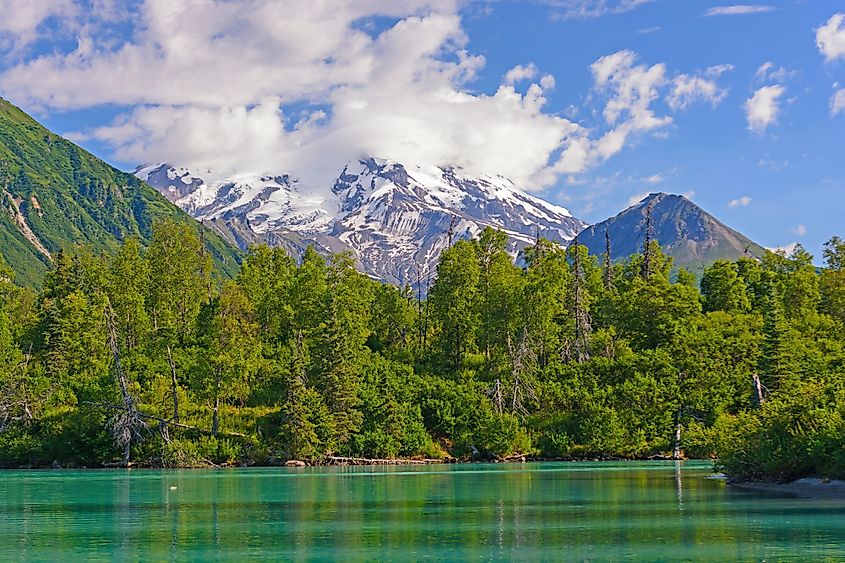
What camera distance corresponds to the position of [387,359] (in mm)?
111000

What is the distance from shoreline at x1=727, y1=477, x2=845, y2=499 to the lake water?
162cm

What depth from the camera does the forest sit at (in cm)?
9338

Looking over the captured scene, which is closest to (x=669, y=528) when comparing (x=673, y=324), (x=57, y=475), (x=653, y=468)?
(x=653, y=468)

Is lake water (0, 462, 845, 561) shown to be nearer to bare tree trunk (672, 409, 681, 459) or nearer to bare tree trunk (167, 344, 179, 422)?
bare tree trunk (167, 344, 179, 422)

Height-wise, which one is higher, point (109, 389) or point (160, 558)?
point (109, 389)

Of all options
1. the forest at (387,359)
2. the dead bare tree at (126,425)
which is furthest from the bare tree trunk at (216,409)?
the dead bare tree at (126,425)

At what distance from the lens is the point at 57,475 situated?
80312 millimetres

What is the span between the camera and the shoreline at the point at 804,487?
159 feet

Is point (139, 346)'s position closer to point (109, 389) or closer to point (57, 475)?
point (109, 389)

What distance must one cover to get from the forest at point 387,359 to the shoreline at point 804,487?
26654 mm

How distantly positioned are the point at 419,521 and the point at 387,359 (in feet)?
237

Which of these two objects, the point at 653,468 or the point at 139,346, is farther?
the point at 139,346

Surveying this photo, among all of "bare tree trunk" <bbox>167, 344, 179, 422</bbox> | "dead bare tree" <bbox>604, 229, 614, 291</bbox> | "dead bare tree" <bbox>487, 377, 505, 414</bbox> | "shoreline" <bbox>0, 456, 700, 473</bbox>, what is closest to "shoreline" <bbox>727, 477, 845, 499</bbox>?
"shoreline" <bbox>0, 456, 700, 473</bbox>

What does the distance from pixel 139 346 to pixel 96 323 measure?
4967mm
